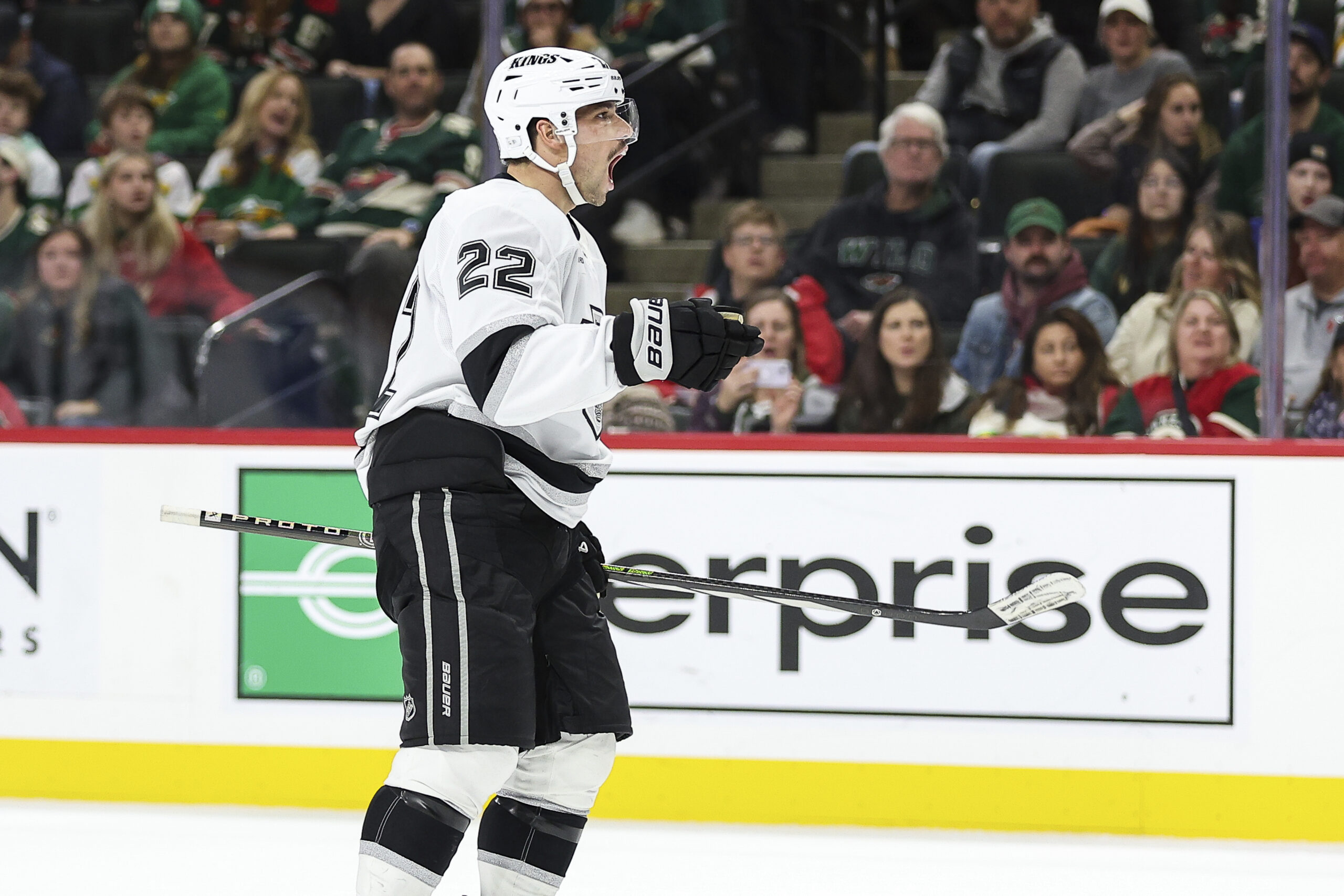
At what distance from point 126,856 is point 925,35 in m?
3.60

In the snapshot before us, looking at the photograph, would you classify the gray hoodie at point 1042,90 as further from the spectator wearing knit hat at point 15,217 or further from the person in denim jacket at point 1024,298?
the spectator wearing knit hat at point 15,217

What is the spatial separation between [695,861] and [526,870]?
3.07 ft

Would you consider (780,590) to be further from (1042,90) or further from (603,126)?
(1042,90)

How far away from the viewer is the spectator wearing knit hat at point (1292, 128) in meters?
3.25

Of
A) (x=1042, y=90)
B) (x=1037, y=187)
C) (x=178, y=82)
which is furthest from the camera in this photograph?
(x=178, y=82)

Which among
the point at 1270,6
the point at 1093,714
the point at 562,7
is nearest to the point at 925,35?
the point at 562,7

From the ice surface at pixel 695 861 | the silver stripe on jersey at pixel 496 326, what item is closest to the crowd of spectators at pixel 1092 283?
the ice surface at pixel 695 861

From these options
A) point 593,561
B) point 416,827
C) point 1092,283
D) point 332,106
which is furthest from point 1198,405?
point 332,106

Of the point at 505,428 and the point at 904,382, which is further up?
the point at 904,382

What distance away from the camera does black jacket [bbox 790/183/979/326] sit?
139 inches

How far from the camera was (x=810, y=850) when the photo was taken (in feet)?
9.91

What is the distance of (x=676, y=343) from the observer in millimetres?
1799

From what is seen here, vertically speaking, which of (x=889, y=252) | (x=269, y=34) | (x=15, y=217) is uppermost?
(x=269, y=34)

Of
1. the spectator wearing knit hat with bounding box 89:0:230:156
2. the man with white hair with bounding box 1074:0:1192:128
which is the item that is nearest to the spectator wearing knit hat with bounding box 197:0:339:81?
the spectator wearing knit hat with bounding box 89:0:230:156
